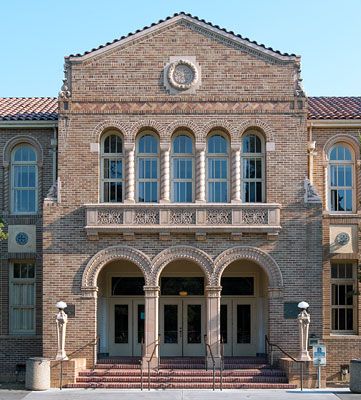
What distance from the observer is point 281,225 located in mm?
25078

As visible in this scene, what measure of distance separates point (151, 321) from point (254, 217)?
4.45 m

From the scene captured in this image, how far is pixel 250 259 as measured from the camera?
25047mm

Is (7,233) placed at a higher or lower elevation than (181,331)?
higher

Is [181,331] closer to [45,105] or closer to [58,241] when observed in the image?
[58,241]

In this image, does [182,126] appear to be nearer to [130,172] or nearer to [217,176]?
[217,176]

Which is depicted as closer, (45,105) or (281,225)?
(281,225)

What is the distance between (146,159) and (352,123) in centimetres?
687

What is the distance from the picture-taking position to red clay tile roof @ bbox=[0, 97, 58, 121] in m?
27.1

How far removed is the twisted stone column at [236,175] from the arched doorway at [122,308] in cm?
454

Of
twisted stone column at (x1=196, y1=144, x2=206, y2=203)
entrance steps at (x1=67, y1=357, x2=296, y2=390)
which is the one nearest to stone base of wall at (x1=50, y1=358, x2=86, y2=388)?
entrance steps at (x1=67, y1=357, x2=296, y2=390)

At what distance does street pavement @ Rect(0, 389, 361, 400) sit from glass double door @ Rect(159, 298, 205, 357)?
4.30 meters

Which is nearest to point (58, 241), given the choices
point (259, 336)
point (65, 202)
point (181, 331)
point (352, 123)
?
point (65, 202)

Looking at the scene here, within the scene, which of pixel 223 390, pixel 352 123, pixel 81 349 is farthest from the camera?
pixel 352 123

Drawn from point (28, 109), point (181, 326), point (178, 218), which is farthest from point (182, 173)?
point (28, 109)
